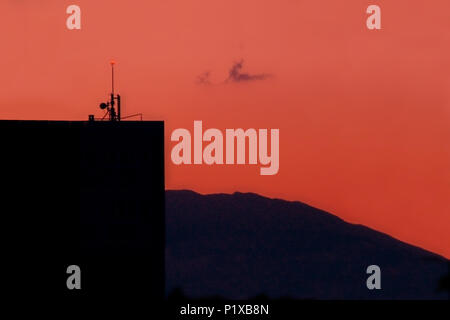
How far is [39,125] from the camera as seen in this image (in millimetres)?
112500

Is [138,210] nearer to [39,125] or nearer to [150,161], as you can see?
[150,161]

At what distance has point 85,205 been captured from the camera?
112625 millimetres

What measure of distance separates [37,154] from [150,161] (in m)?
10.7

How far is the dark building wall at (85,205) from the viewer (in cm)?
10950

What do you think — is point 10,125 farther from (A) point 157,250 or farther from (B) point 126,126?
(A) point 157,250

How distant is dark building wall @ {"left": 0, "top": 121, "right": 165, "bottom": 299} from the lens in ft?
359

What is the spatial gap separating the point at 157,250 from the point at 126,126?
37.4 feet
